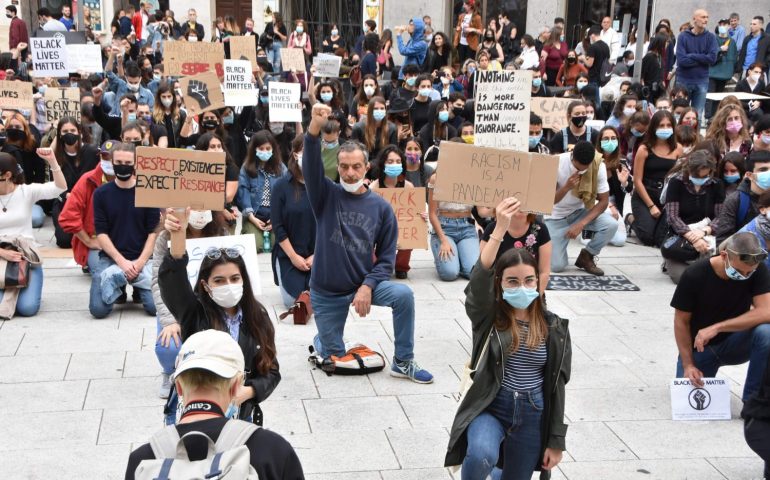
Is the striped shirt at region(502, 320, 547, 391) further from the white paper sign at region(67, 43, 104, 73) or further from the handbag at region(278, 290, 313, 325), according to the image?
the white paper sign at region(67, 43, 104, 73)

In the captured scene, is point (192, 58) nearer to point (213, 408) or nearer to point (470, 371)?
point (470, 371)

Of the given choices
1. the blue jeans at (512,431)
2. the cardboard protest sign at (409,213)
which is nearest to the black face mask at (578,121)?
the cardboard protest sign at (409,213)

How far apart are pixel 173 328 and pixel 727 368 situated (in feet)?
14.3

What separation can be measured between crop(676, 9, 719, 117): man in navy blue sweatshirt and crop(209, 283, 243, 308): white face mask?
1415cm

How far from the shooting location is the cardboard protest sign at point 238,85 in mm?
13062

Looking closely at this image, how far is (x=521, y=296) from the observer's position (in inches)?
189

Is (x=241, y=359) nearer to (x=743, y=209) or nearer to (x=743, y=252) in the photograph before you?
(x=743, y=252)

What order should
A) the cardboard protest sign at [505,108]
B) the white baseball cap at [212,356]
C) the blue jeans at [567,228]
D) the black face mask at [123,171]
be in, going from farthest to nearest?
the blue jeans at [567,228]
the black face mask at [123,171]
the cardboard protest sign at [505,108]
the white baseball cap at [212,356]

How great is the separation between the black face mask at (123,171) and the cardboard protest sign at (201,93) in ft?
12.5

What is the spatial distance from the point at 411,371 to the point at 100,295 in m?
2.99

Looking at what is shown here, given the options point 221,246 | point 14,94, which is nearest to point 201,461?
point 221,246

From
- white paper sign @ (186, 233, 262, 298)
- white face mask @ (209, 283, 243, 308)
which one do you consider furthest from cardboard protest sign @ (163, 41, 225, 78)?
white face mask @ (209, 283, 243, 308)

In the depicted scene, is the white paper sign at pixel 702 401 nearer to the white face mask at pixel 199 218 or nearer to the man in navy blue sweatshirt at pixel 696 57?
the white face mask at pixel 199 218

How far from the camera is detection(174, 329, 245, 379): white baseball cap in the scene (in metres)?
3.22
